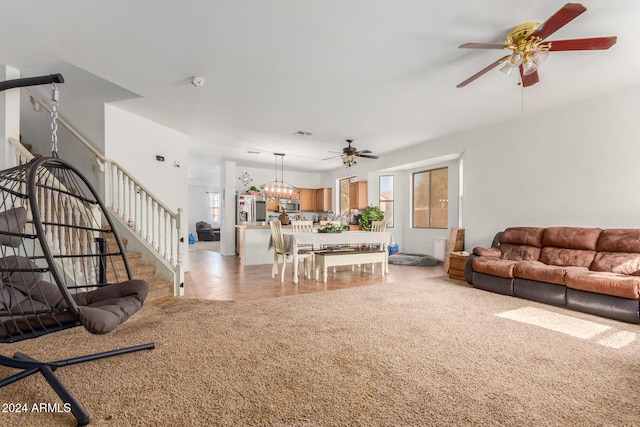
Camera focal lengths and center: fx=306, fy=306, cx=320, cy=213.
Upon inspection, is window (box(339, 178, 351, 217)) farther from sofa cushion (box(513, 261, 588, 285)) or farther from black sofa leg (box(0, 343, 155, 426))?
black sofa leg (box(0, 343, 155, 426))

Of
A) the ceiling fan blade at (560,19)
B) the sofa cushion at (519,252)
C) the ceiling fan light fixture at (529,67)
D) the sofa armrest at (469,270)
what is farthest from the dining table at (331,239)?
the ceiling fan blade at (560,19)

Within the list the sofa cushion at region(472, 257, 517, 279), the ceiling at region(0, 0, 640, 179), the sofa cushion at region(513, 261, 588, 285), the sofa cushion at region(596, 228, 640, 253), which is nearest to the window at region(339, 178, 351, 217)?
the ceiling at region(0, 0, 640, 179)

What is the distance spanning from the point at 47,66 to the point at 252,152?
4.24 m

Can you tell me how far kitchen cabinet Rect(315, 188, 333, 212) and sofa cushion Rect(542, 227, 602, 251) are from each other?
648 cm

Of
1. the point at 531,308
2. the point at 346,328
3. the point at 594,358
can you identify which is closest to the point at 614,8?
the point at 594,358

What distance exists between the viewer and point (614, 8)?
7.74ft

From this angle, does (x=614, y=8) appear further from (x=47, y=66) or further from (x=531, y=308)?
(x=47, y=66)

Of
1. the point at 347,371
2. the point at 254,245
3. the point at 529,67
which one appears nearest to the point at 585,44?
the point at 529,67

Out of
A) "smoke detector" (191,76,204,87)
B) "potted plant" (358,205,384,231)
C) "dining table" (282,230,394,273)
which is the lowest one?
"dining table" (282,230,394,273)

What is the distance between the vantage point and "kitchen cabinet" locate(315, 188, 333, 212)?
10.1 metres

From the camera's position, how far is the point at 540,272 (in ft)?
12.0

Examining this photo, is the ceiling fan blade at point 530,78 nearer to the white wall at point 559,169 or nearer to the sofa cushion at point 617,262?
the white wall at point 559,169

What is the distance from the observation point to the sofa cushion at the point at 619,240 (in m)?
3.55

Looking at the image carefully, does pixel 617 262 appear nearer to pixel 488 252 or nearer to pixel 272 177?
pixel 488 252
